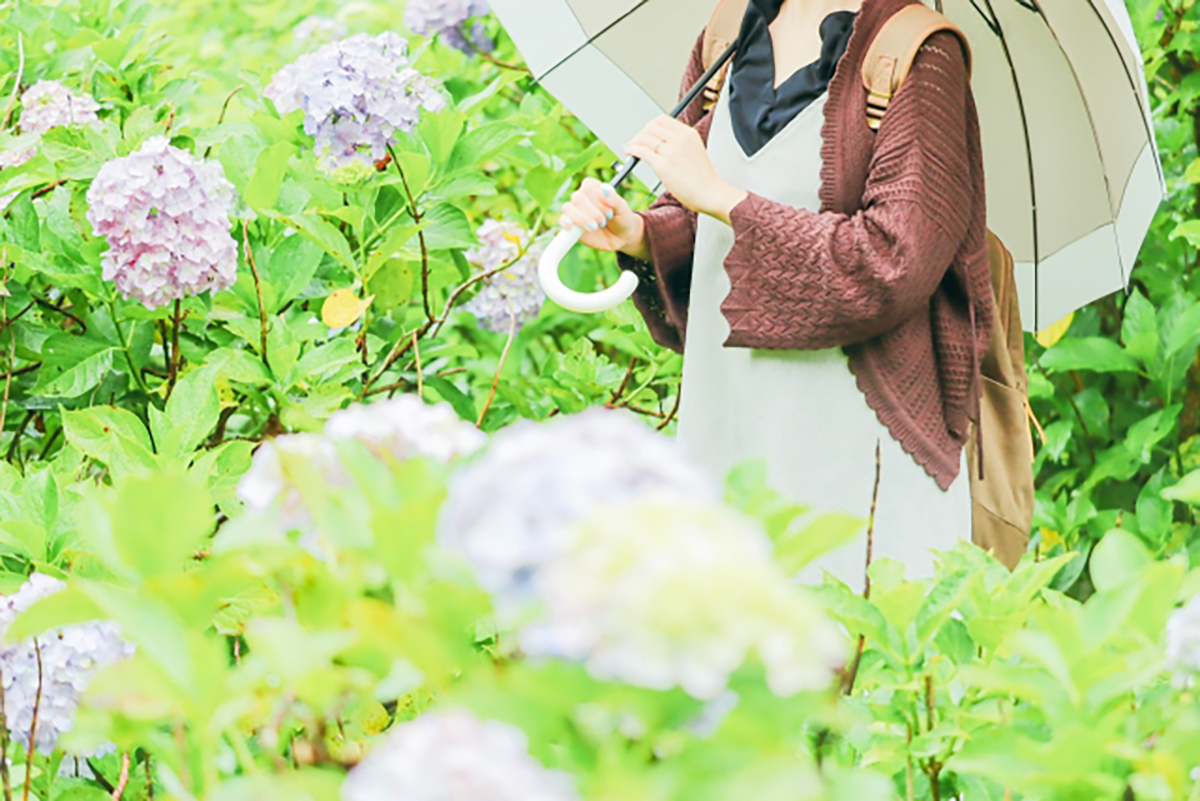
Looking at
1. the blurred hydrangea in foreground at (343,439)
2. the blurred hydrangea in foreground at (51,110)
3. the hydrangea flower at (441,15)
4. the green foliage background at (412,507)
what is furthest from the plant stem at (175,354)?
the hydrangea flower at (441,15)

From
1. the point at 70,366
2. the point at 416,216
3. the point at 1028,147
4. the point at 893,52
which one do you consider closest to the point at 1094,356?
the point at 1028,147

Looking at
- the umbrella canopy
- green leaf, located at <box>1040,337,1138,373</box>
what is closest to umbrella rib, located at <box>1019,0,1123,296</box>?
the umbrella canopy

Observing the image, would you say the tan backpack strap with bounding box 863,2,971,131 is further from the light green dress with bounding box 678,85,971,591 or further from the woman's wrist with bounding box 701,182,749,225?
the woman's wrist with bounding box 701,182,749,225

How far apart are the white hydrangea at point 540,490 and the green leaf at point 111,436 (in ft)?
2.99

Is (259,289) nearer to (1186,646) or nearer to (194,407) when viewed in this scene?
(194,407)

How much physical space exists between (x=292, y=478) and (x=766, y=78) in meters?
1.31

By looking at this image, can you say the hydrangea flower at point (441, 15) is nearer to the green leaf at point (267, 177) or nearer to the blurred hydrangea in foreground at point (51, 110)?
the blurred hydrangea in foreground at point (51, 110)

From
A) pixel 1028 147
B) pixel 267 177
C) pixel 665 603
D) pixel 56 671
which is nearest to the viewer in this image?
pixel 665 603

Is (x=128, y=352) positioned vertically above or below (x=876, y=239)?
below

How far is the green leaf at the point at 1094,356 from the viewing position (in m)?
2.69

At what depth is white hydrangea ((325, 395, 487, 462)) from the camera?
1.95ft

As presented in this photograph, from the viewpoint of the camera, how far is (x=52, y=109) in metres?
1.82

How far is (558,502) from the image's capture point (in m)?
0.44

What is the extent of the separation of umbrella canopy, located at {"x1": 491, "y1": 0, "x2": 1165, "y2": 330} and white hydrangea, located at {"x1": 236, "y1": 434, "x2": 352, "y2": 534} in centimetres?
152
